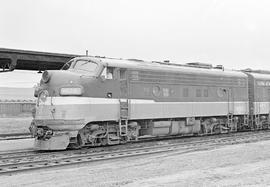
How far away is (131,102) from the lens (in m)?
16.2

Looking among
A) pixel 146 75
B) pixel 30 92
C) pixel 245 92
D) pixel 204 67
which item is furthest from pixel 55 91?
pixel 30 92

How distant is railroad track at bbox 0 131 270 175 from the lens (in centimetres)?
1133

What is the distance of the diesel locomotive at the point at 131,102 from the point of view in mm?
14281

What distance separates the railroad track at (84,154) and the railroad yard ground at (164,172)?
50cm

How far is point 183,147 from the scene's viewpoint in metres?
15.6

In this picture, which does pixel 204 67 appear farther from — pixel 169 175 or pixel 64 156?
pixel 169 175

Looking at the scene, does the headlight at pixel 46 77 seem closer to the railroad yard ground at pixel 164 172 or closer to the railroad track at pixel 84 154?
the railroad track at pixel 84 154

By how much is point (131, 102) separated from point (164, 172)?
6423 mm

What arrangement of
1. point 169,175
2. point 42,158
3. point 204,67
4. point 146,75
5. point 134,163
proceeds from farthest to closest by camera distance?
point 204,67 < point 146,75 < point 42,158 < point 134,163 < point 169,175

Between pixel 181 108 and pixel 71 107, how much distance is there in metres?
6.28

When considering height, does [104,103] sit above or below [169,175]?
above

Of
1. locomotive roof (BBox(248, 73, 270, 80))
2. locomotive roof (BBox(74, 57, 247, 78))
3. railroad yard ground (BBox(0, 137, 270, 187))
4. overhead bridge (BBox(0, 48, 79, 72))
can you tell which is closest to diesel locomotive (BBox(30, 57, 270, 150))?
locomotive roof (BBox(74, 57, 247, 78))

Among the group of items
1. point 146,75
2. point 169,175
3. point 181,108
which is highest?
point 146,75

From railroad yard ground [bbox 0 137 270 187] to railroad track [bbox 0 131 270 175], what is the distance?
0.50m
